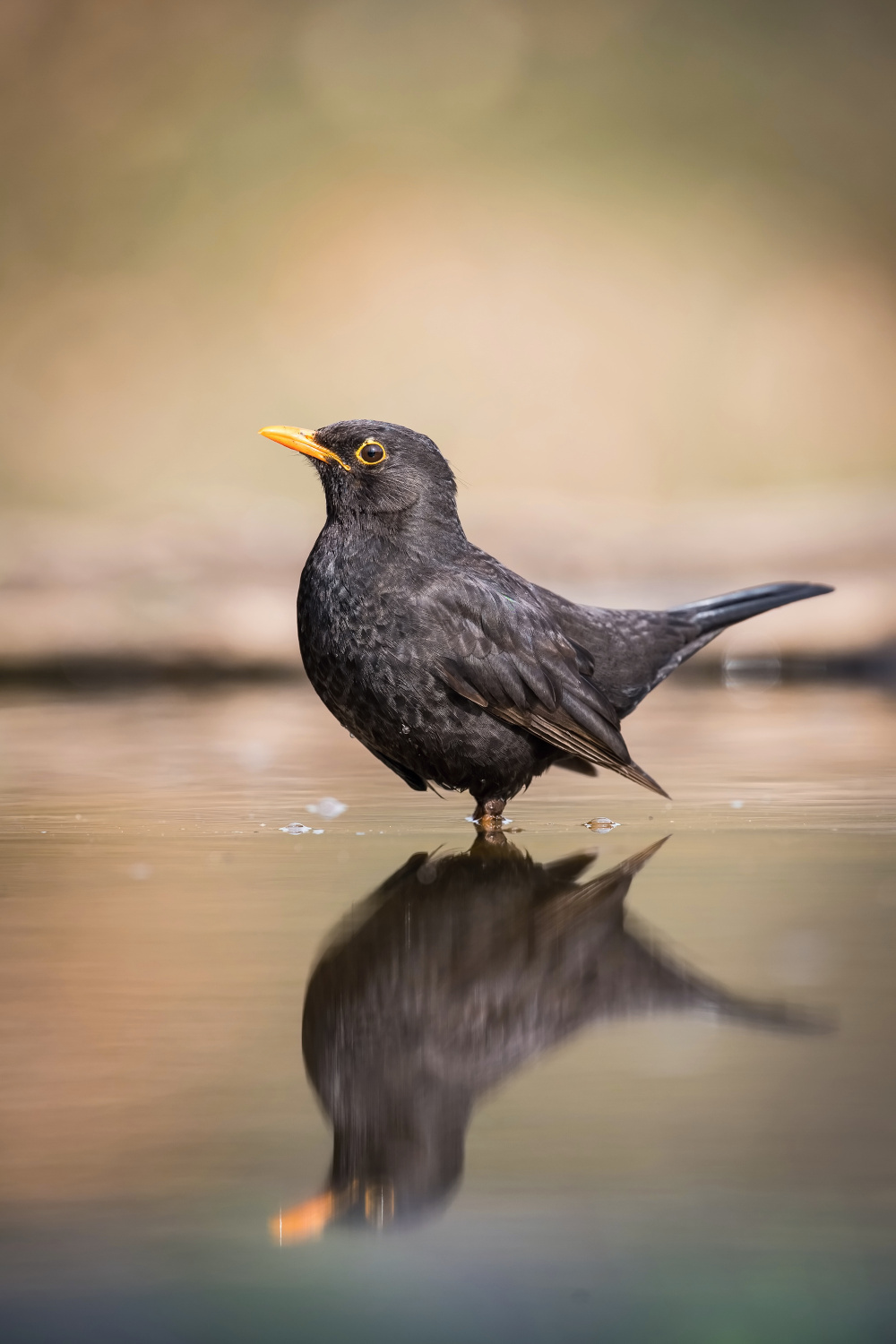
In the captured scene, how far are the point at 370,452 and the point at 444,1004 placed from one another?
1.83 m

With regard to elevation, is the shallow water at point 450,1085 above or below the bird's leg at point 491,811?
below

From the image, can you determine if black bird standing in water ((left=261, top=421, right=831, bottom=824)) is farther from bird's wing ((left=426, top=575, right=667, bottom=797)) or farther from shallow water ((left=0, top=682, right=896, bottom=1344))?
shallow water ((left=0, top=682, right=896, bottom=1344))

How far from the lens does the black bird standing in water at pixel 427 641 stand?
329 centimetres

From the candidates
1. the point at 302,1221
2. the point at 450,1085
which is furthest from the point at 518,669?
the point at 302,1221

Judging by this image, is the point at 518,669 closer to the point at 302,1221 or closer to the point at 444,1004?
the point at 444,1004

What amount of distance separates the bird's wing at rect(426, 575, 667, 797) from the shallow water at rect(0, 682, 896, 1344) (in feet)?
0.81

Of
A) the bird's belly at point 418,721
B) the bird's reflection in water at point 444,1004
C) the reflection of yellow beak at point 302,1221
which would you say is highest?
the bird's belly at point 418,721

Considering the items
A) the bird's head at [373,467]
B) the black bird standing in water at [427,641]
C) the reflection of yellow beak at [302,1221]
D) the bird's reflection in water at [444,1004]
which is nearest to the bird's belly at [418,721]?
the black bird standing in water at [427,641]

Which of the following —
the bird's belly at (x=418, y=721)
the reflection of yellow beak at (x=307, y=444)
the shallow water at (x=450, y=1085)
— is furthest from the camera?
the reflection of yellow beak at (x=307, y=444)

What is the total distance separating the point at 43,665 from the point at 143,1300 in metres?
6.55

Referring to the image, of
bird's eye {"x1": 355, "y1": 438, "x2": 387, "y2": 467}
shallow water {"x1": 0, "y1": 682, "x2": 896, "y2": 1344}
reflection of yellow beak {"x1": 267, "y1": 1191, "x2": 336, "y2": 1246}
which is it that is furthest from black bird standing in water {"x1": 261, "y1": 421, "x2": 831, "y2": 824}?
reflection of yellow beak {"x1": 267, "y1": 1191, "x2": 336, "y2": 1246}

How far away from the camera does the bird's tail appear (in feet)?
13.7

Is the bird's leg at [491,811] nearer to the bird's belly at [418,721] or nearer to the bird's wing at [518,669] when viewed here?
the bird's belly at [418,721]

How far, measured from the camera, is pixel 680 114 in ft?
38.9
